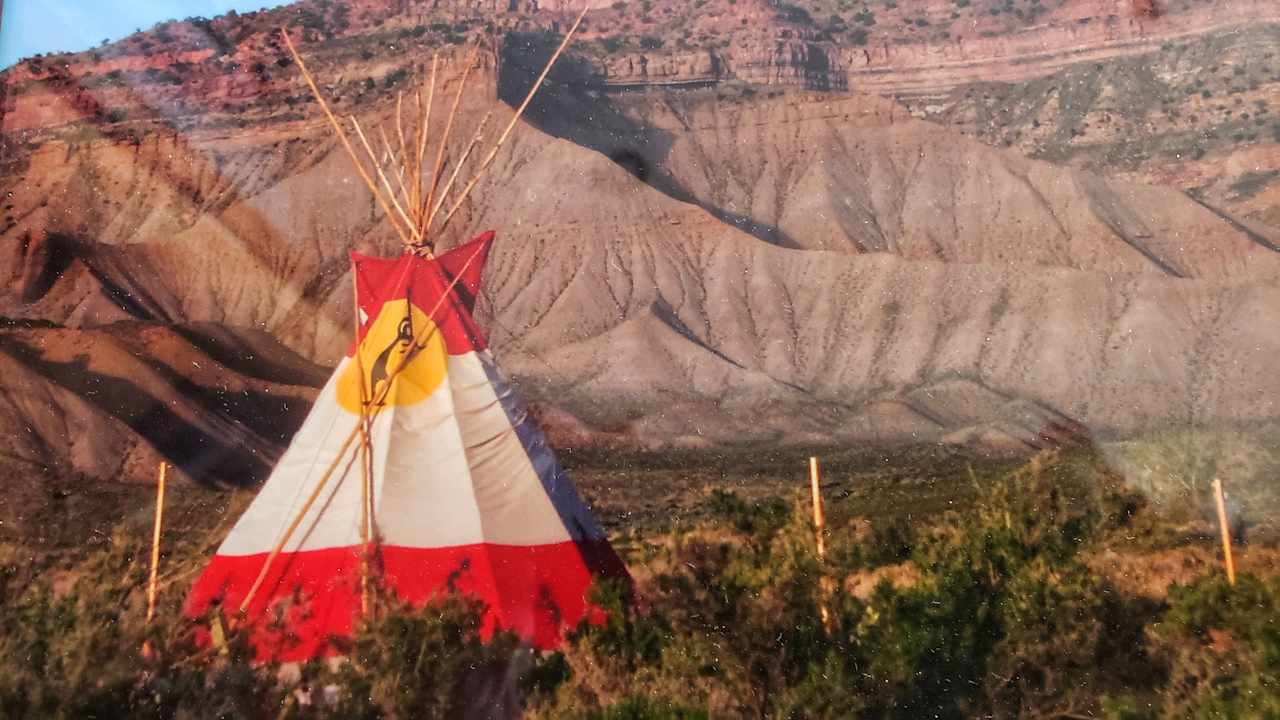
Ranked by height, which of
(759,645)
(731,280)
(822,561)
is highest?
(731,280)

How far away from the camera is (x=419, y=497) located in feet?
50.1

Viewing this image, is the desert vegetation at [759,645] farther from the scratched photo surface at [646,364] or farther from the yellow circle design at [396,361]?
the yellow circle design at [396,361]

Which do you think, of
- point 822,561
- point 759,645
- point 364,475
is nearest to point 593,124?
point 364,475

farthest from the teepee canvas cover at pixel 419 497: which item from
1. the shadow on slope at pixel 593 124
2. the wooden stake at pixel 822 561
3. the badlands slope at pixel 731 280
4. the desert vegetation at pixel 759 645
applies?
the shadow on slope at pixel 593 124

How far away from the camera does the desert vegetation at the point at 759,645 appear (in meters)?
9.66

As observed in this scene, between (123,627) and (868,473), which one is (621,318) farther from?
(123,627)

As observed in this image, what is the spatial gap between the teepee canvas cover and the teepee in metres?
0.02

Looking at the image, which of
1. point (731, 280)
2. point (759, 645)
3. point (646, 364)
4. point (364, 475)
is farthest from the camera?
point (731, 280)

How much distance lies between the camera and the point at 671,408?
61031mm

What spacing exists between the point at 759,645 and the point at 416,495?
15.8 ft

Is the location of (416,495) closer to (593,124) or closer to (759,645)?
(759,645)

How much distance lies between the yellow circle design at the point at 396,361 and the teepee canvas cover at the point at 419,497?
2 cm

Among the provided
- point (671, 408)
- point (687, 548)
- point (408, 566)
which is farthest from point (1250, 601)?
point (671, 408)

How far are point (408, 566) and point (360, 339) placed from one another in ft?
10.3
